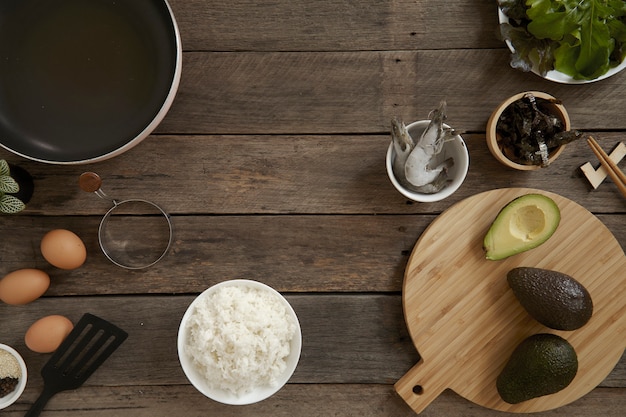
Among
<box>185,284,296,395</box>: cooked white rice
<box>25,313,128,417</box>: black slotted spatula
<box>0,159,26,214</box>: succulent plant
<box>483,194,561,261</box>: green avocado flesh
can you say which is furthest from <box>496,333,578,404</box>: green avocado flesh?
<box>0,159,26,214</box>: succulent plant

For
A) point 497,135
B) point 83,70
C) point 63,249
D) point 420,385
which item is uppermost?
point 83,70

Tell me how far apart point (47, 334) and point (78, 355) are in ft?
0.23

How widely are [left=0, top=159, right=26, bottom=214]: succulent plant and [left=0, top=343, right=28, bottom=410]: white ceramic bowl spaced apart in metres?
0.27

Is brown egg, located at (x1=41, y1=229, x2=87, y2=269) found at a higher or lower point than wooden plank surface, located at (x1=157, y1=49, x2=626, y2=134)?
lower

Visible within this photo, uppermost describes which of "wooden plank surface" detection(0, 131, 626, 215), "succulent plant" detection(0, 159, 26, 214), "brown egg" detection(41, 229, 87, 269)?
"succulent plant" detection(0, 159, 26, 214)

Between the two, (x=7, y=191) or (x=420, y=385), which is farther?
(x=420, y=385)

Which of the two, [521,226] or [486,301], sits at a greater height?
[521,226]

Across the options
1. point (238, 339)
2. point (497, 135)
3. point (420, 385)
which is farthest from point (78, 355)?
point (497, 135)

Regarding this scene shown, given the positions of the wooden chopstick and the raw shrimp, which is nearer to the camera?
the raw shrimp

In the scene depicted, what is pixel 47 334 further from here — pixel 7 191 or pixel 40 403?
pixel 7 191

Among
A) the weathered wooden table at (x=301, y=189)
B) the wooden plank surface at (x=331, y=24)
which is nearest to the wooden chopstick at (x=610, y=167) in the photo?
the weathered wooden table at (x=301, y=189)

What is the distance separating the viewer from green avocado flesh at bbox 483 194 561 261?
96 cm

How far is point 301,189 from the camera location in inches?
41.3

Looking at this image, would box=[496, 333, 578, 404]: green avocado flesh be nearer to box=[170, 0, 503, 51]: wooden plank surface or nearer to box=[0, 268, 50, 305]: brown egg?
box=[170, 0, 503, 51]: wooden plank surface
